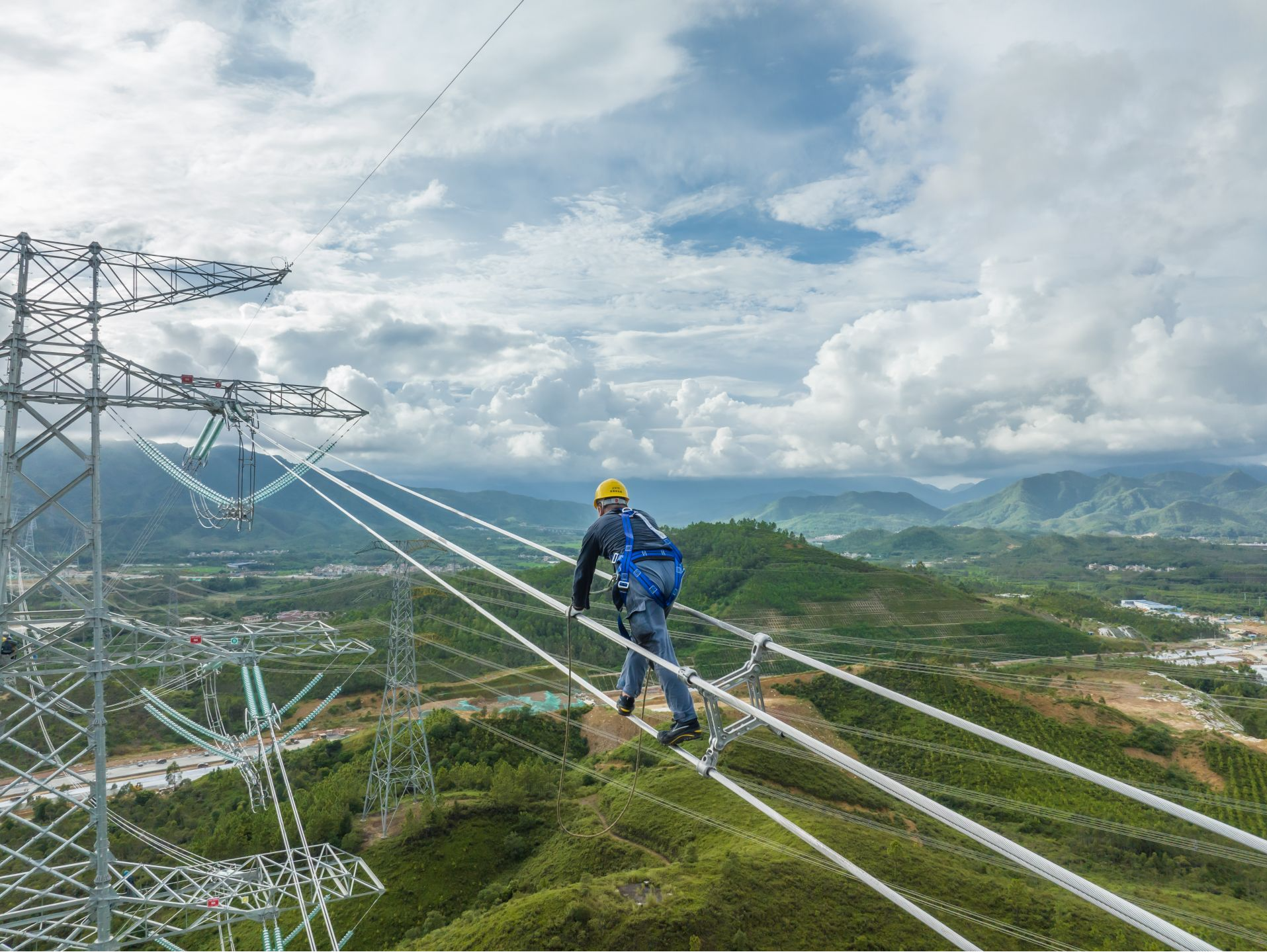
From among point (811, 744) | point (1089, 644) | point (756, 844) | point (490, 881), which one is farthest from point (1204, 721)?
point (811, 744)

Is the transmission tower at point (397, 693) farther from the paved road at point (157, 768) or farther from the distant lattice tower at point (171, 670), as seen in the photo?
the paved road at point (157, 768)

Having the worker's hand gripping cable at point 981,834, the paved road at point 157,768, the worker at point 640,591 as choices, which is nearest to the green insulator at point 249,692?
the worker at point 640,591

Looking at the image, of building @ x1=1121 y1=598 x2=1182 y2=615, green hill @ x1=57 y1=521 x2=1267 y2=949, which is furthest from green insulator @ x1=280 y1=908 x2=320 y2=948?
building @ x1=1121 y1=598 x2=1182 y2=615

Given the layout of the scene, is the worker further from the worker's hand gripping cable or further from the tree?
the tree

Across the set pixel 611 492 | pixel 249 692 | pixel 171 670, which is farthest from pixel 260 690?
pixel 611 492

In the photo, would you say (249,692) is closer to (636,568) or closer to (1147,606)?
(636,568)
